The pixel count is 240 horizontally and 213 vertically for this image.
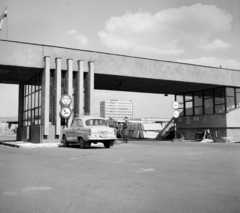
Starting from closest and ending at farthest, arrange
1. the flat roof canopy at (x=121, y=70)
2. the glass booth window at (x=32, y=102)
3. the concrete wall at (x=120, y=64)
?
the concrete wall at (x=120, y=64), the flat roof canopy at (x=121, y=70), the glass booth window at (x=32, y=102)

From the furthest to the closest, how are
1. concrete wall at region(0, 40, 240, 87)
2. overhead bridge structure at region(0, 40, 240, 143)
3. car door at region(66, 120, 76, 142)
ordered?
overhead bridge structure at region(0, 40, 240, 143)
concrete wall at region(0, 40, 240, 87)
car door at region(66, 120, 76, 142)

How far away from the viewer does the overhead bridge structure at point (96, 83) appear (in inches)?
861

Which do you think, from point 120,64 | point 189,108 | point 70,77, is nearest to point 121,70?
point 120,64

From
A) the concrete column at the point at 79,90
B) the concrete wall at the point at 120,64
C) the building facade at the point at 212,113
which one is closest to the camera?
the concrete wall at the point at 120,64

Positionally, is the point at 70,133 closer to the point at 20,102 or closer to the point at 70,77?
the point at 70,77

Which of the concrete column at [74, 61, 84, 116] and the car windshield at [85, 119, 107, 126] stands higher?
the concrete column at [74, 61, 84, 116]

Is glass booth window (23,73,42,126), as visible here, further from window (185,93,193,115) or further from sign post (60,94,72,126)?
window (185,93,193,115)

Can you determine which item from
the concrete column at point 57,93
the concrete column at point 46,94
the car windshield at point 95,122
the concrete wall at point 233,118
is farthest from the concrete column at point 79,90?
the concrete wall at point 233,118

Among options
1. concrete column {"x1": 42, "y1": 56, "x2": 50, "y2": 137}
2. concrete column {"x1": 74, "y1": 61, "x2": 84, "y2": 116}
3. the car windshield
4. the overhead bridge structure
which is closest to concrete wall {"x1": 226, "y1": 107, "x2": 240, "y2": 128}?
the overhead bridge structure

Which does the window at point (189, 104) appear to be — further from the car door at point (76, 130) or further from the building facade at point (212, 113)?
the car door at point (76, 130)

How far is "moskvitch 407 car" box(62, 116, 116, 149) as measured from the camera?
16.9 m

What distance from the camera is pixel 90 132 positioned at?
55.2 feet

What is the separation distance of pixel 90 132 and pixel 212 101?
17361mm

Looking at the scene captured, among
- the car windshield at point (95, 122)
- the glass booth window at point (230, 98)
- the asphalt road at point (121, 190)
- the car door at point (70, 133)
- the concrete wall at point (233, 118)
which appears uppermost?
the glass booth window at point (230, 98)
